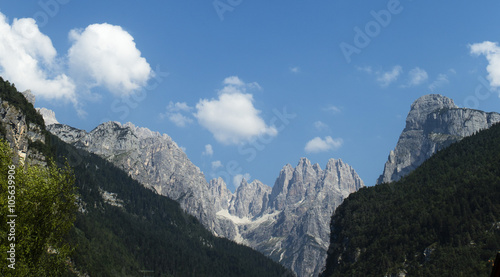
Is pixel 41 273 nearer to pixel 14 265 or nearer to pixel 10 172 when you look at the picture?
pixel 14 265

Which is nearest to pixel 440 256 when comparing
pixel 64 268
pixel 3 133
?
pixel 64 268

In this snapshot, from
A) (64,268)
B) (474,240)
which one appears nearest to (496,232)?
(474,240)

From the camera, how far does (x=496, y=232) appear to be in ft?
604

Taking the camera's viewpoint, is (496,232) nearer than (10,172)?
No

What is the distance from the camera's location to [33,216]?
45.0 meters

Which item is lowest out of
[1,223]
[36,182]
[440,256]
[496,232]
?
[1,223]

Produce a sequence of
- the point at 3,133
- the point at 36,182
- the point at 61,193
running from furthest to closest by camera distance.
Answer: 1. the point at 3,133
2. the point at 61,193
3. the point at 36,182

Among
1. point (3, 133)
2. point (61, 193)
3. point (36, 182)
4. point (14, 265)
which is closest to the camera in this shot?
point (14, 265)

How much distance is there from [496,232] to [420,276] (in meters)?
38.7

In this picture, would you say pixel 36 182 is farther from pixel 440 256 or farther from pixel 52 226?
pixel 440 256

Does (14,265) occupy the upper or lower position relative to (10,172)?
lower

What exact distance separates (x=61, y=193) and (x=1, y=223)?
23.7 feet

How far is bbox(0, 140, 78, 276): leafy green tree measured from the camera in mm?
42281

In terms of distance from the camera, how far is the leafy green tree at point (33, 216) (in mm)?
42281
